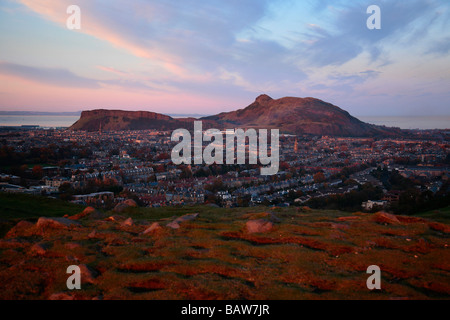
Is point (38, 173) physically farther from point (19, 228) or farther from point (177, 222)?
point (177, 222)

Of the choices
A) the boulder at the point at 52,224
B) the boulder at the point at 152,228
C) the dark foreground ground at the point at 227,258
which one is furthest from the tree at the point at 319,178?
the boulder at the point at 52,224

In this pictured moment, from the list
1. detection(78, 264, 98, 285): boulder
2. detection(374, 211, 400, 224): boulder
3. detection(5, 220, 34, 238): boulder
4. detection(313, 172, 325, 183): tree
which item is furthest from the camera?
A: detection(313, 172, 325, 183): tree

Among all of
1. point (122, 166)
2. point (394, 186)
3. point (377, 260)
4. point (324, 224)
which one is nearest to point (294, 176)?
point (394, 186)

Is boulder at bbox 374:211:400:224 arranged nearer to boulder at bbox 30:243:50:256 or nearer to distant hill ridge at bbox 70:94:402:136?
boulder at bbox 30:243:50:256

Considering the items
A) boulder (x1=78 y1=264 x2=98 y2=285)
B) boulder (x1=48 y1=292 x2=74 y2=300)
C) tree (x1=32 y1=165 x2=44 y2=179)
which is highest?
boulder (x1=78 y1=264 x2=98 y2=285)

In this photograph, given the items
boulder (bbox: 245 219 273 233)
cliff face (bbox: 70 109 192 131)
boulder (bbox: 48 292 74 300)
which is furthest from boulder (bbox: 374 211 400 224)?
cliff face (bbox: 70 109 192 131)

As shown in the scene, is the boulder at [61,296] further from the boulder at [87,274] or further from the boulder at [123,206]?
the boulder at [123,206]
